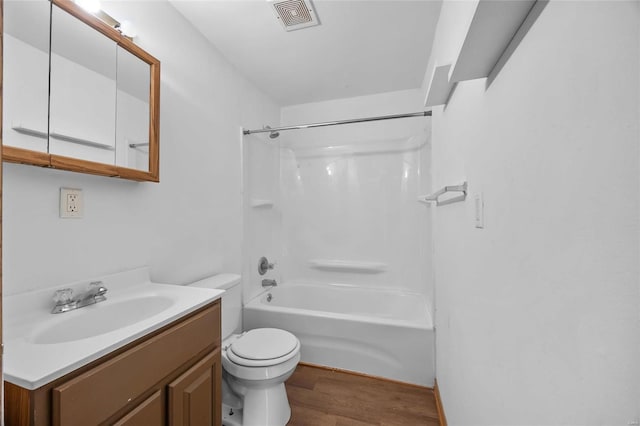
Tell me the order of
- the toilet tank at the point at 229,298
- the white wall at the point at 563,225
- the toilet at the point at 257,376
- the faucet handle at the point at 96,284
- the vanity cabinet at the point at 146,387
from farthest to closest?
the toilet tank at the point at 229,298 → the toilet at the point at 257,376 → the faucet handle at the point at 96,284 → the vanity cabinet at the point at 146,387 → the white wall at the point at 563,225

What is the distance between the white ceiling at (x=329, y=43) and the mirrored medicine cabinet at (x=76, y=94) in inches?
24.4

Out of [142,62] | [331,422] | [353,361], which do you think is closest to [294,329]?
[353,361]

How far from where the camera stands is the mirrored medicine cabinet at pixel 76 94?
88 centimetres

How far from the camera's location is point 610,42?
13.7 inches

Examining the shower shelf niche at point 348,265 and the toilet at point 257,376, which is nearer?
the toilet at point 257,376

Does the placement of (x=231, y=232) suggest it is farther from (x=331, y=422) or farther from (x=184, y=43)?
(x=331, y=422)

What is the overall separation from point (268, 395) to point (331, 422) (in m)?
0.41

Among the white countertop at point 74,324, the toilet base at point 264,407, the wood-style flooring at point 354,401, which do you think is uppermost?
the white countertop at point 74,324

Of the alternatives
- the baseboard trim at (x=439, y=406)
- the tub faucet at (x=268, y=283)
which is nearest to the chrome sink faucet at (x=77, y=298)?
the tub faucet at (x=268, y=283)

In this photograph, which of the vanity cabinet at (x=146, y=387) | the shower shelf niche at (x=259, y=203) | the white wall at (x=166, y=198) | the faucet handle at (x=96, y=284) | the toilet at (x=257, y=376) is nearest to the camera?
the vanity cabinet at (x=146, y=387)

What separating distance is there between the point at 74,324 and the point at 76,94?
887mm

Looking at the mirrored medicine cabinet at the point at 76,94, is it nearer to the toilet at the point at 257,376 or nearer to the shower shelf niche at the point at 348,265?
the toilet at the point at 257,376

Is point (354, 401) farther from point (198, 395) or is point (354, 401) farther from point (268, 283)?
A: point (268, 283)

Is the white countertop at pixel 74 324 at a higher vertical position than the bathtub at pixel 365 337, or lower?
higher
